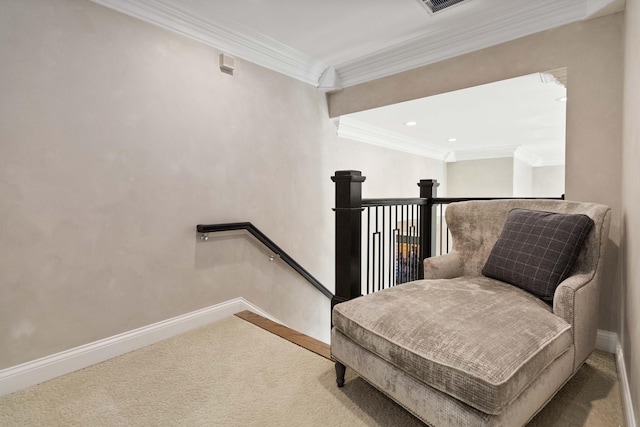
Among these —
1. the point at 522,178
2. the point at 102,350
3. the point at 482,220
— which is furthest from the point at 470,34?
the point at 522,178

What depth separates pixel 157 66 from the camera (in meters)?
2.17

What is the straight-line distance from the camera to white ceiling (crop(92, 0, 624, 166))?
2.18 meters

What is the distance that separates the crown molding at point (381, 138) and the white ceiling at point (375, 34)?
0.05 metres

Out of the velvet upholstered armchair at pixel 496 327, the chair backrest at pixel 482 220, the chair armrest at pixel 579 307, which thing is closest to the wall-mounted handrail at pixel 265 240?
the velvet upholstered armchair at pixel 496 327

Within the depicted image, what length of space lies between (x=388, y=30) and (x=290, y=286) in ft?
7.79

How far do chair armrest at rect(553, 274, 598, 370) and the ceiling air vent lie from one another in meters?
1.87

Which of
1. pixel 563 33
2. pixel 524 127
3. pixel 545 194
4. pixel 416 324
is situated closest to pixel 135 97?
pixel 416 324

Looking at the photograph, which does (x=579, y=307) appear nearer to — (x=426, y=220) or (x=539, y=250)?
(x=539, y=250)

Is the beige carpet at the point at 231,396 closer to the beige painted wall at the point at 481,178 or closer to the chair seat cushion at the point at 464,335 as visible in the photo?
the chair seat cushion at the point at 464,335

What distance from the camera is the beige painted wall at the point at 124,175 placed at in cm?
169

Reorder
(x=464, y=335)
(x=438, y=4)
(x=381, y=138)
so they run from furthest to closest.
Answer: (x=381, y=138) < (x=438, y=4) < (x=464, y=335)

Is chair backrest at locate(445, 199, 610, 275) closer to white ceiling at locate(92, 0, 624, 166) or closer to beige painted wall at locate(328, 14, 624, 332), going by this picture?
beige painted wall at locate(328, 14, 624, 332)

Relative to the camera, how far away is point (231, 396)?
5.18 ft

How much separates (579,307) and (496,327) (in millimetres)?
511
